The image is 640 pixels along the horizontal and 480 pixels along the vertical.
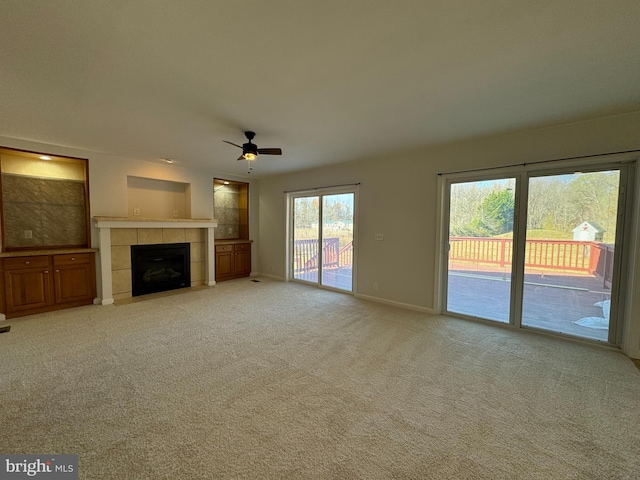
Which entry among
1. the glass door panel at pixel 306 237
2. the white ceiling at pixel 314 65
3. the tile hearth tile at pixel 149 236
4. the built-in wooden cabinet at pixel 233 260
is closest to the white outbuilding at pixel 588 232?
the white ceiling at pixel 314 65

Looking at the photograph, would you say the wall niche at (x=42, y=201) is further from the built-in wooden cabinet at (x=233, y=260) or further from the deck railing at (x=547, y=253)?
the deck railing at (x=547, y=253)

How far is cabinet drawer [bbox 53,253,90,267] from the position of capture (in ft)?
13.0

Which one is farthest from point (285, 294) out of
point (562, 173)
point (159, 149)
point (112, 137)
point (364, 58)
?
point (562, 173)

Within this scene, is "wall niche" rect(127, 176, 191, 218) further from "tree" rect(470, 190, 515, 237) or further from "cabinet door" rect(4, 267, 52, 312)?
"tree" rect(470, 190, 515, 237)

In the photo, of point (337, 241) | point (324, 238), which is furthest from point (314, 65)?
point (324, 238)

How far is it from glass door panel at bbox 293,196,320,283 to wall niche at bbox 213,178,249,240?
147 centimetres

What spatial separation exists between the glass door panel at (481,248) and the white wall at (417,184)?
28 centimetres

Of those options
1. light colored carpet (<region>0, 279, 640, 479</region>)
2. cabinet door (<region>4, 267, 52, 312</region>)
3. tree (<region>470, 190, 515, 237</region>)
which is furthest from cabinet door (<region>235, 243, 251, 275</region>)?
tree (<region>470, 190, 515, 237</region>)

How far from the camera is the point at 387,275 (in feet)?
14.9

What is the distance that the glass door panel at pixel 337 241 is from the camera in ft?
17.0

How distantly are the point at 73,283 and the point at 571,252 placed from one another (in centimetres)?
704

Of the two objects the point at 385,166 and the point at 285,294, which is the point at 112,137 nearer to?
the point at 285,294

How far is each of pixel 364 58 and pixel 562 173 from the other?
2.91 meters

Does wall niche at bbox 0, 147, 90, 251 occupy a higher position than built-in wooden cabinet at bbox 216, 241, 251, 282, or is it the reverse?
wall niche at bbox 0, 147, 90, 251
